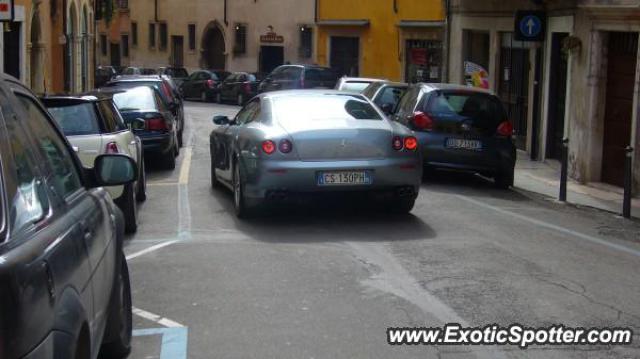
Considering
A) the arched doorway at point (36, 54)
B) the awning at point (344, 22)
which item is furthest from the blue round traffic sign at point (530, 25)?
the awning at point (344, 22)

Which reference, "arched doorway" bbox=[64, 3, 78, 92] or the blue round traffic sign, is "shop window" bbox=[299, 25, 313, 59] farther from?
the blue round traffic sign

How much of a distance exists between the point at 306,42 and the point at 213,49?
9175mm

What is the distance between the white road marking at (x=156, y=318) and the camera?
619 cm

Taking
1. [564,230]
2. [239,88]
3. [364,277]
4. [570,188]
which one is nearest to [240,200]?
[364,277]

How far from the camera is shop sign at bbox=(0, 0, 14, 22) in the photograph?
12952 millimetres

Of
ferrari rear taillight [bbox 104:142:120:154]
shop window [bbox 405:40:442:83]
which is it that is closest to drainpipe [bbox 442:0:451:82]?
shop window [bbox 405:40:442:83]

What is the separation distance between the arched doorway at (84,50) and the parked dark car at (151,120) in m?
18.6

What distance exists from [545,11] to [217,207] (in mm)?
10147

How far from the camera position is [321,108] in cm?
1035

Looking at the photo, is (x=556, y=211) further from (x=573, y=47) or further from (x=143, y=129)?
(x=143, y=129)

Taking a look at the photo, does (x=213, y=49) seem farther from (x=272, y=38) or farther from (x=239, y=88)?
(x=239, y=88)

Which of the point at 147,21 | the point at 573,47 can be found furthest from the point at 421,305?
the point at 147,21

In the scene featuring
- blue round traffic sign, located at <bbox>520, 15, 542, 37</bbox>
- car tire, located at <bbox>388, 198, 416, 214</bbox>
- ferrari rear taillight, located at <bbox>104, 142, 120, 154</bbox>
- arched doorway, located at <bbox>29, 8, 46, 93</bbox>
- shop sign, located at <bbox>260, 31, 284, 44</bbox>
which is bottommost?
car tire, located at <bbox>388, 198, 416, 214</bbox>

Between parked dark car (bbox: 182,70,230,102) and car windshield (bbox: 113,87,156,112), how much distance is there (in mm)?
25906
